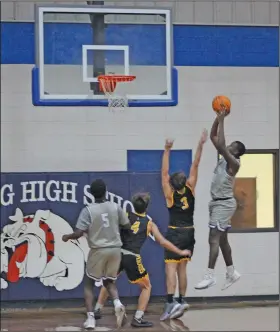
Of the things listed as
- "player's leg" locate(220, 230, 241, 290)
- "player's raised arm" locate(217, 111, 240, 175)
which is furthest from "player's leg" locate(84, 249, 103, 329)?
"player's raised arm" locate(217, 111, 240, 175)

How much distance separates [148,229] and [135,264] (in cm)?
44

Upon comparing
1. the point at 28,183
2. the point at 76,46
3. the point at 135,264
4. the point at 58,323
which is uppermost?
the point at 76,46

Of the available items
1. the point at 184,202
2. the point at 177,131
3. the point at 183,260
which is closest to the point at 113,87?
the point at 177,131

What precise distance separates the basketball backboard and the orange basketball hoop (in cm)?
10

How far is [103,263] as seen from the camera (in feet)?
28.1

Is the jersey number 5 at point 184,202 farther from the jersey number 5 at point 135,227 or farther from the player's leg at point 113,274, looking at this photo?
the player's leg at point 113,274

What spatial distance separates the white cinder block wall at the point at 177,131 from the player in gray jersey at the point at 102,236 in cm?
202

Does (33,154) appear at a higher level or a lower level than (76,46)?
lower

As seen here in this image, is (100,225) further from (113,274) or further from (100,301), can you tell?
(100,301)

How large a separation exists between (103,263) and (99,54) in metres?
3.10

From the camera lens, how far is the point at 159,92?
34.0 ft

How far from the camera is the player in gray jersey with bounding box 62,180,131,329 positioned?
8508mm

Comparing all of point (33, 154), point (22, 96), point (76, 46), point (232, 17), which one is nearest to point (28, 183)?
point (33, 154)

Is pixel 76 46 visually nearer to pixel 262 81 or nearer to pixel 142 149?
pixel 142 149
